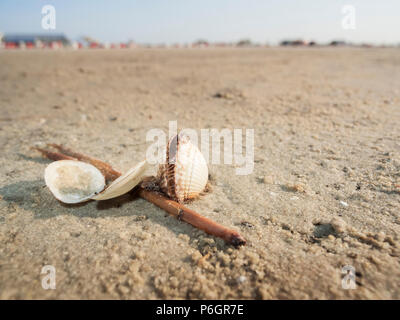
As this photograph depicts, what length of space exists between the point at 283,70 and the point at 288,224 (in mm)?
9252

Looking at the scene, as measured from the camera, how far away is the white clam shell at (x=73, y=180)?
272 cm

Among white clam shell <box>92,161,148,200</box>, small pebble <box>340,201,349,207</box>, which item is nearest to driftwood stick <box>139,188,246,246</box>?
white clam shell <box>92,161,148,200</box>

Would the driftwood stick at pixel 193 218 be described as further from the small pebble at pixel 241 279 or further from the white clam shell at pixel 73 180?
the white clam shell at pixel 73 180

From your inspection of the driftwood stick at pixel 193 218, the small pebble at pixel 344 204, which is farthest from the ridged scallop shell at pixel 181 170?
the small pebble at pixel 344 204

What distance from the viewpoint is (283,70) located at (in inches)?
412

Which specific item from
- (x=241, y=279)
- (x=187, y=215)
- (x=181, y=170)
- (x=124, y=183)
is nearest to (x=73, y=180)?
(x=124, y=183)

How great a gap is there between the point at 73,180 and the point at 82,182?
0.30ft

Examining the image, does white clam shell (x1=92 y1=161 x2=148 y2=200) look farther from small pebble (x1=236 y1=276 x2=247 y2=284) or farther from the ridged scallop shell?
small pebble (x1=236 y1=276 x2=247 y2=284)

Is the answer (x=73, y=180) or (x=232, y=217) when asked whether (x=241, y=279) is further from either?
(x=73, y=180)

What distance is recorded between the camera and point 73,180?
2.91m

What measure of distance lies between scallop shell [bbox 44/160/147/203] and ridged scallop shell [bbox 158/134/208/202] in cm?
24
